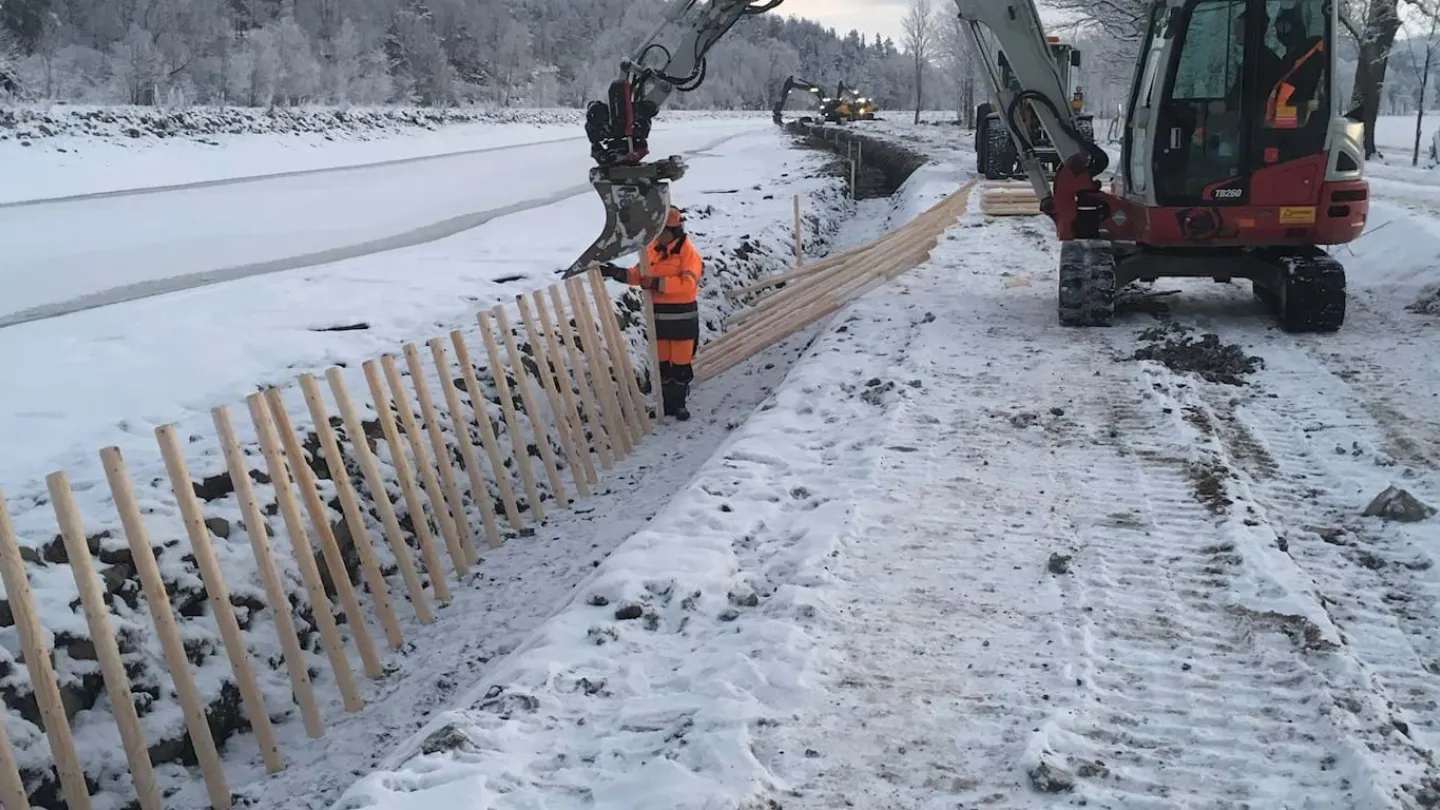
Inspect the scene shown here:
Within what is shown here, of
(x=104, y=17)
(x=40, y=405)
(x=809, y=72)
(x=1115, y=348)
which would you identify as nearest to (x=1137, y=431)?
(x=1115, y=348)

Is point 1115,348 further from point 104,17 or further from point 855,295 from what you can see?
point 104,17

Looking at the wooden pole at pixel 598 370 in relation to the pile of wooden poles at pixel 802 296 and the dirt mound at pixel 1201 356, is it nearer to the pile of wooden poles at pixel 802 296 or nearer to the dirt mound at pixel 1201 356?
the pile of wooden poles at pixel 802 296

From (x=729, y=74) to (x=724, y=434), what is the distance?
431ft

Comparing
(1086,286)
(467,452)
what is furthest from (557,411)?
(1086,286)

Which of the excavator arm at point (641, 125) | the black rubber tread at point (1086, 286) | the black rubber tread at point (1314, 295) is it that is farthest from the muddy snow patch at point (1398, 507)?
the excavator arm at point (641, 125)

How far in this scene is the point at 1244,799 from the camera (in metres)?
3.27

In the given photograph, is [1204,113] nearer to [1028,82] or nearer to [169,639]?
[1028,82]

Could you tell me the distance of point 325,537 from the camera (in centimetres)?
583

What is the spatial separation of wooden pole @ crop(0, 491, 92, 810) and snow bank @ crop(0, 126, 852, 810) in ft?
0.83

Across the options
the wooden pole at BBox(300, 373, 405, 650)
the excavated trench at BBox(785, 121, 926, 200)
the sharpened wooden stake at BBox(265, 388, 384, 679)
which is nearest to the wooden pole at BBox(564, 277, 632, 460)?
the wooden pole at BBox(300, 373, 405, 650)

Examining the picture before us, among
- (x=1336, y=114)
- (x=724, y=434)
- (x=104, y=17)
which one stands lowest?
(x=724, y=434)

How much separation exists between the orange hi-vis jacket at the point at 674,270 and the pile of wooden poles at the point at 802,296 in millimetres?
1607

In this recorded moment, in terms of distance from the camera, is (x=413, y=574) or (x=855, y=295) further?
(x=855, y=295)

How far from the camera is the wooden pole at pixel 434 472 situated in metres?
6.73
